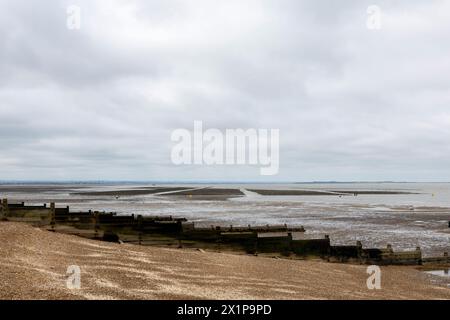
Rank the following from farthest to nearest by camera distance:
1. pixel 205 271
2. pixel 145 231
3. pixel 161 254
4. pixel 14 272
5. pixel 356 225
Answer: pixel 356 225, pixel 145 231, pixel 161 254, pixel 205 271, pixel 14 272

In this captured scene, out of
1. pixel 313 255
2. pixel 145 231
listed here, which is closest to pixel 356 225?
pixel 313 255

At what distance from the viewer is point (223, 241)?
23000 mm

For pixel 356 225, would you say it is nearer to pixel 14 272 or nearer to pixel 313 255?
pixel 313 255

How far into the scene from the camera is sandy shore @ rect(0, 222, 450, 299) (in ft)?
38.7

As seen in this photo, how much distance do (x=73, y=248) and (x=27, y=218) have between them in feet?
26.5

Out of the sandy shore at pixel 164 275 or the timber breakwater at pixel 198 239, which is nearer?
the sandy shore at pixel 164 275

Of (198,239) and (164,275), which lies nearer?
(164,275)

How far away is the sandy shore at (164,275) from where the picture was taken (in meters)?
11.8

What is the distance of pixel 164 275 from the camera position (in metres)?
14.6

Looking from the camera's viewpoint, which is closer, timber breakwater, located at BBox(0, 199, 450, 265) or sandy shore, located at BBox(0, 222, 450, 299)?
sandy shore, located at BBox(0, 222, 450, 299)

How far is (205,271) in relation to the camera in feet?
52.6

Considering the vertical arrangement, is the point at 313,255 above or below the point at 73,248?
below
